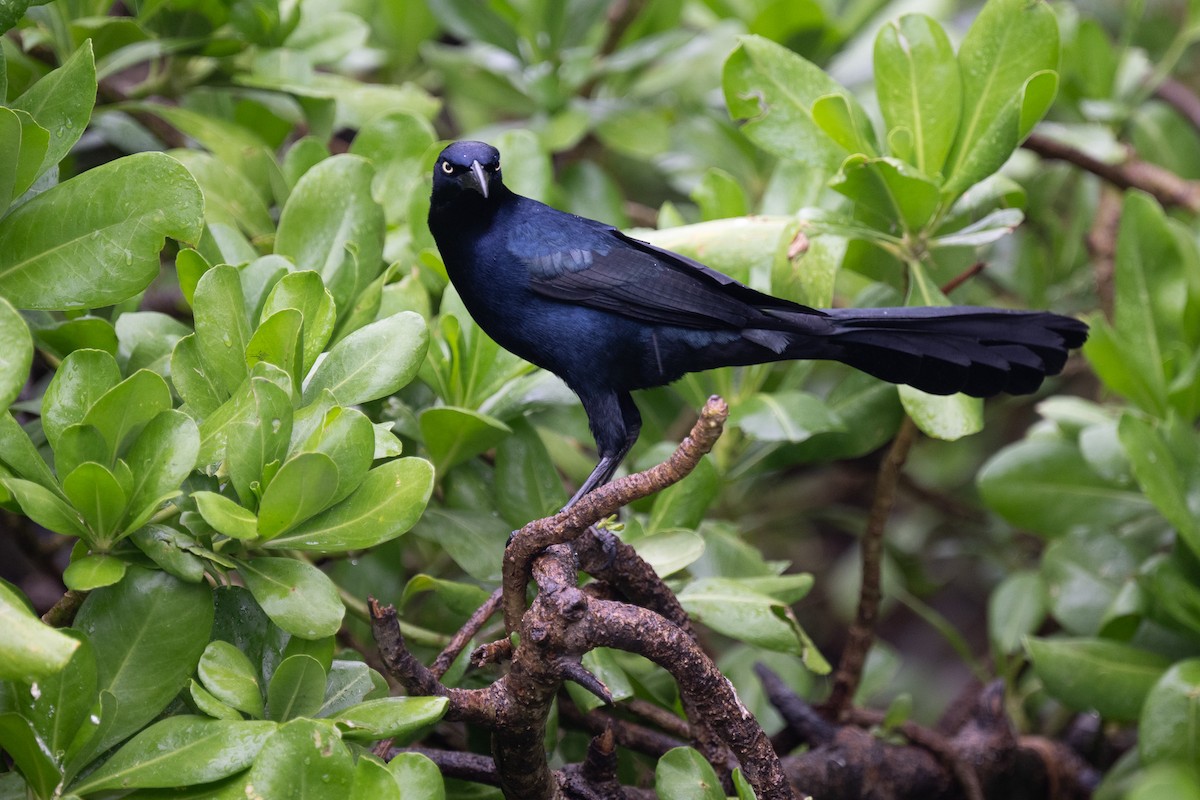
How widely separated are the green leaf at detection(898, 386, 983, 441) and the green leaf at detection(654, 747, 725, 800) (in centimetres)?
90

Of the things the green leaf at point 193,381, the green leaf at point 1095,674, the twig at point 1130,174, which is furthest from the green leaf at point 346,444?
the twig at point 1130,174

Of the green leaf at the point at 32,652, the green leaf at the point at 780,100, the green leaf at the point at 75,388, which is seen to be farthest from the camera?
the green leaf at the point at 780,100

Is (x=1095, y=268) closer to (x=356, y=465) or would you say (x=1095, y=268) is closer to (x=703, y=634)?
(x=703, y=634)

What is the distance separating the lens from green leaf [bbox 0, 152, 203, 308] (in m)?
1.84

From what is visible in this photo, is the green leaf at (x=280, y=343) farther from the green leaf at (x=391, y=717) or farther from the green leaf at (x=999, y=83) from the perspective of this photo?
the green leaf at (x=999, y=83)

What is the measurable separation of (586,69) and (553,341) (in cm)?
158

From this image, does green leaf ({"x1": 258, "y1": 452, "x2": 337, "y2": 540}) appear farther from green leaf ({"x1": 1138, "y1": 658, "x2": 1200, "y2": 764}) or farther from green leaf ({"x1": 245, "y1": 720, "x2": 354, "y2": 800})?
green leaf ({"x1": 1138, "y1": 658, "x2": 1200, "y2": 764})

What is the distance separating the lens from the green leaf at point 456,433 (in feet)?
7.36

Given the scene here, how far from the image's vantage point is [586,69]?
3674 millimetres

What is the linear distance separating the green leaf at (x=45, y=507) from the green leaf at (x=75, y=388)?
91 mm

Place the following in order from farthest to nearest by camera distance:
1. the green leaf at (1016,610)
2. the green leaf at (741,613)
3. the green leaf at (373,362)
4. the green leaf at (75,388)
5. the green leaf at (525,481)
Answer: the green leaf at (1016,610) → the green leaf at (525,481) → the green leaf at (741,613) → the green leaf at (373,362) → the green leaf at (75,388)

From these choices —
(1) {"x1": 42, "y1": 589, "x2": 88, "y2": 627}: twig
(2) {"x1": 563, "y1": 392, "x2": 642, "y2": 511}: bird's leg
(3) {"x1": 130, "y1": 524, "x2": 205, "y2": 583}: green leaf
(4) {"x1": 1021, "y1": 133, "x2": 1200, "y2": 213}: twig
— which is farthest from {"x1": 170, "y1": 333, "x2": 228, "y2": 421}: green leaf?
(4) {"x1": 1021, "y1": 133, "x2": 1200, "y2": 213}: twig

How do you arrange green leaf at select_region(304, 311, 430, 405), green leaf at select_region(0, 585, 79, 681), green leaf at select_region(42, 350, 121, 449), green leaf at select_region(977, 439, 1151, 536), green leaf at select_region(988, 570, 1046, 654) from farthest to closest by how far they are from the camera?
1. green leaf at select_region(988, 570, 1046, 654)
2. green leaf at select_region(977, 439, 1151, 536)
3. green leaf at select_region(304, 311, 430, 405)
4. green leaf at select_region(42, 350, 121, 449)
5. green leaf at select_region(0, 585, 79, 681)

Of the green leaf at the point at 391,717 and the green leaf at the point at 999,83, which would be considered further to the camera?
the green leaf at the point at 999,83
